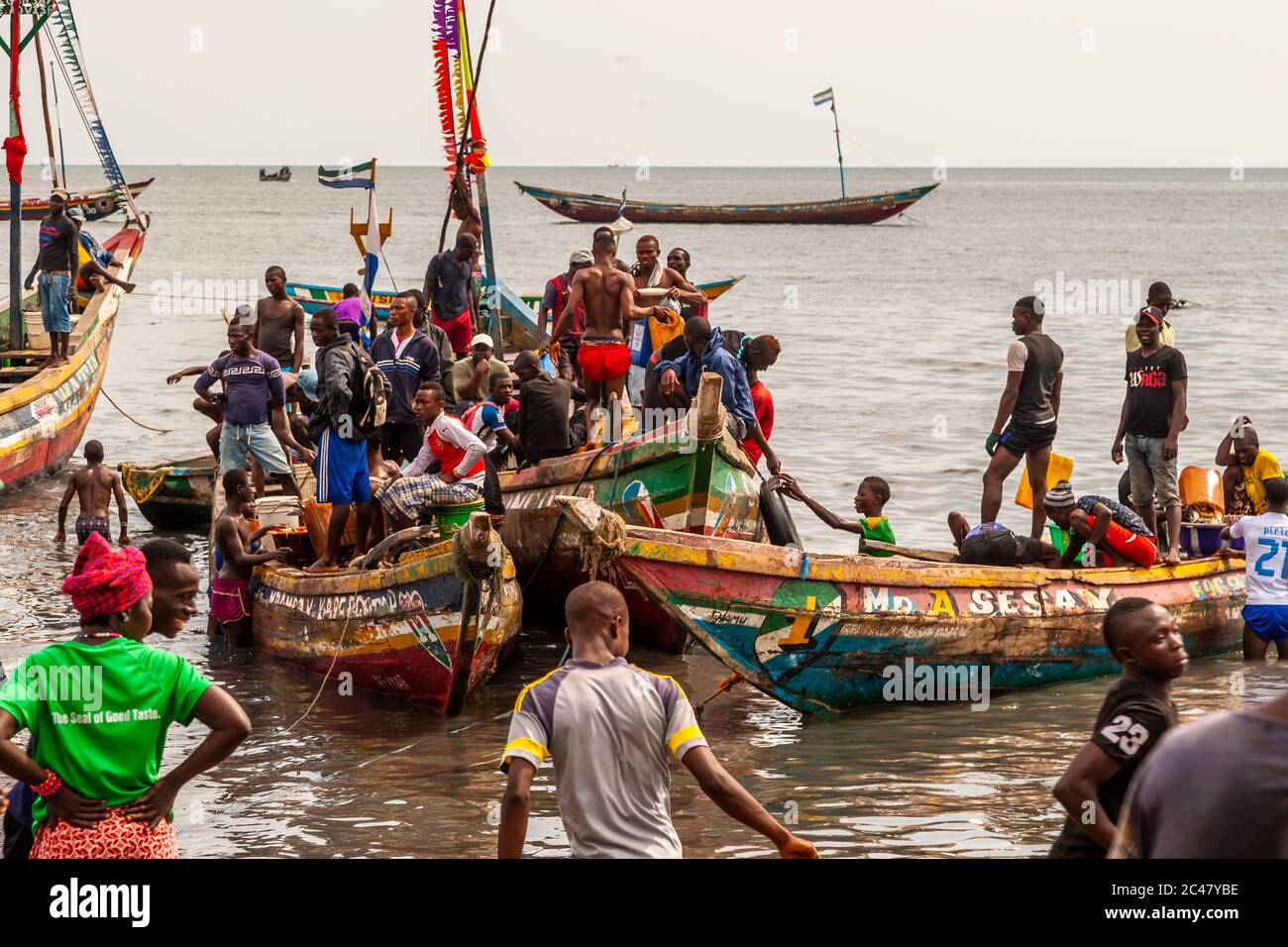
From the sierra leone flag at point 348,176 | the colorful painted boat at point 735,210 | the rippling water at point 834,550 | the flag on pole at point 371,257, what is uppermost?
the colorful painted boat at point 735,210

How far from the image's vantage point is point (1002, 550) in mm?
10078

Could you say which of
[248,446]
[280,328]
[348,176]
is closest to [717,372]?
[248,446]

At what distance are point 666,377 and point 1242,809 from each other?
28.5 ft

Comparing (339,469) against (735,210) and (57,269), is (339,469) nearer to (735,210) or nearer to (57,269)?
(57,269)

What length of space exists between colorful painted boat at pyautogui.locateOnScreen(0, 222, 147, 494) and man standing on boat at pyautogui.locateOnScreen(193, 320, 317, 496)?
447 centimetres

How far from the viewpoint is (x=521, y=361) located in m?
11.2

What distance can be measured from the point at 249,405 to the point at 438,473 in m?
3.11

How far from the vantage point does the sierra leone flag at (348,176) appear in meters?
18.4

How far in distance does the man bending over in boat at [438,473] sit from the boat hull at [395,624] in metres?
0.53

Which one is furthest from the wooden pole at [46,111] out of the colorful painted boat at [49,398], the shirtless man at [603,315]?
the shirtless man at [603,315]

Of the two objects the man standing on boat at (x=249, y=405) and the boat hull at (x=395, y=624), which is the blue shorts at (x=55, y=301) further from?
the boat hull at (x=395, y=624)

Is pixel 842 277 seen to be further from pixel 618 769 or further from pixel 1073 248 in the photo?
pixel 618 769
